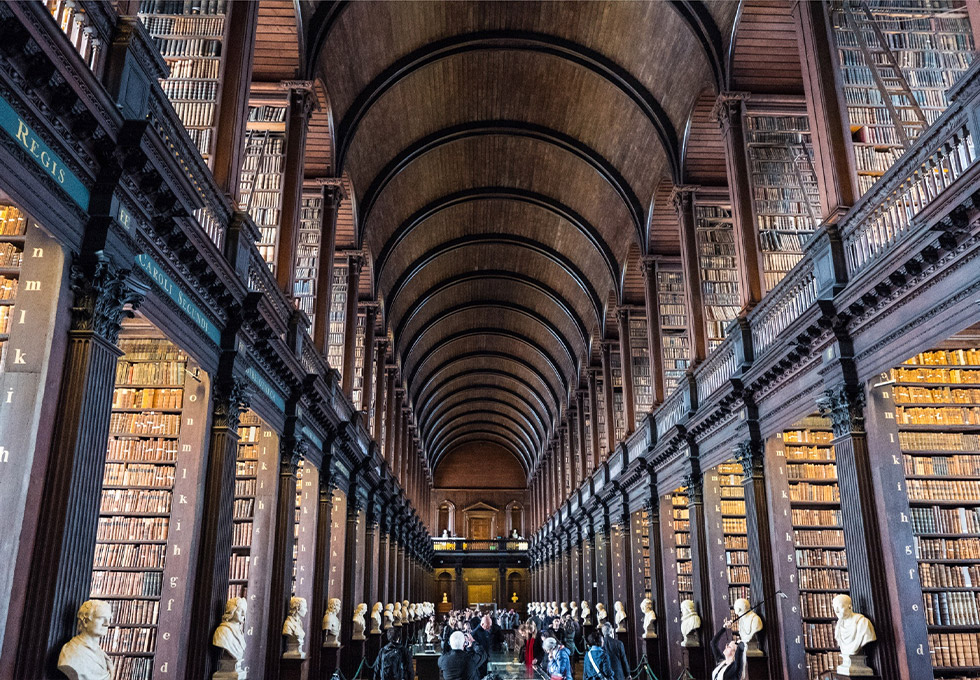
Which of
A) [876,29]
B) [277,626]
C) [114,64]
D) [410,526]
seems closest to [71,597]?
[114,64]

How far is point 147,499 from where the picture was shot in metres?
7.80

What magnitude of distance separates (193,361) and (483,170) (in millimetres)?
13899

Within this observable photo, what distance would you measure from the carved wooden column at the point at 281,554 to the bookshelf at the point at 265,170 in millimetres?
2531

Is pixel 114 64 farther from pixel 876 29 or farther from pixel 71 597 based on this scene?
pixel 876 29

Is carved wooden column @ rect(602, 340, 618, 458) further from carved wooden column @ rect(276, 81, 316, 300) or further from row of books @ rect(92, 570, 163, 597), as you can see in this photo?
row of books @ rect(92, 570, 163, 597)

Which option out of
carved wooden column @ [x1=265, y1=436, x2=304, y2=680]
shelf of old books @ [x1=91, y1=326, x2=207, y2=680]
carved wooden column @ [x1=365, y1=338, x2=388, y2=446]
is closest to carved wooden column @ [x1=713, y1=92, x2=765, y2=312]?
carved wooden column @ [x1=265, y1=436, x2=304, y2=680]

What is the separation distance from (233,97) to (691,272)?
8.46 metres

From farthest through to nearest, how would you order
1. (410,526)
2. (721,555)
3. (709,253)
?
(410,526) → (709,253) → (721,555)

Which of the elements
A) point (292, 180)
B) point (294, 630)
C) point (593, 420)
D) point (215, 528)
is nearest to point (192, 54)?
point (292, 180)

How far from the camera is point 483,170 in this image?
66.3 ft

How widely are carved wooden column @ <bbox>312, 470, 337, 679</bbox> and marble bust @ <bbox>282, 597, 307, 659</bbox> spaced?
1.36 m

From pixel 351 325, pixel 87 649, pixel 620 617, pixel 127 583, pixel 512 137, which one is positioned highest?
pixel 512 137

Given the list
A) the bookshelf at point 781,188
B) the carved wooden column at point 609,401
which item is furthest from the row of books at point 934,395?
the carved wooden column at point 609,401

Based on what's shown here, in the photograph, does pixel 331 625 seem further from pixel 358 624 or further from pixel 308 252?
pixel 308 252
